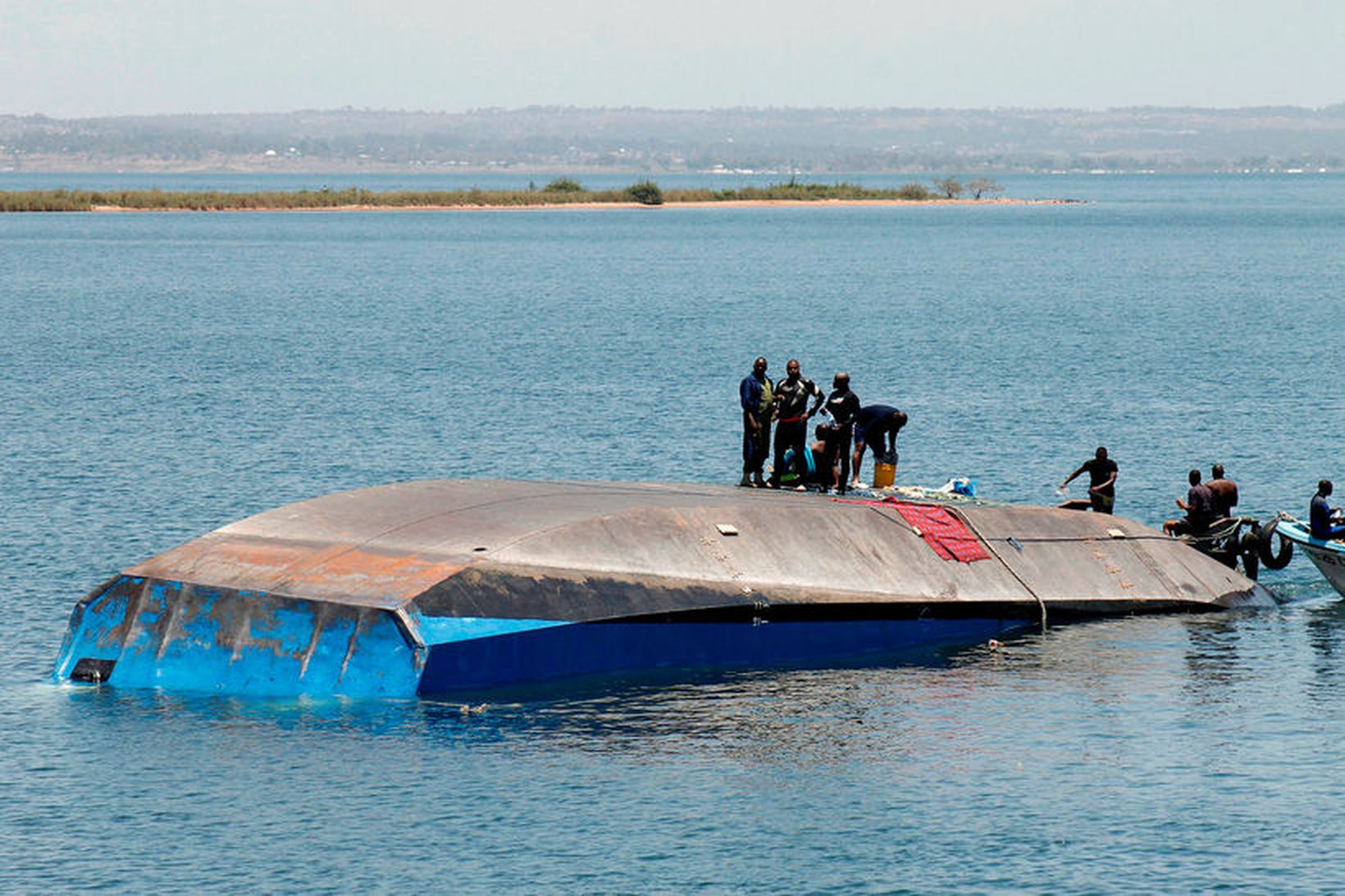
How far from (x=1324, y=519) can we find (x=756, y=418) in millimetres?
13618

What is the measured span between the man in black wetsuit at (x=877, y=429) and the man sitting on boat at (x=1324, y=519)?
965 cm

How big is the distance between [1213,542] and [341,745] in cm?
2385

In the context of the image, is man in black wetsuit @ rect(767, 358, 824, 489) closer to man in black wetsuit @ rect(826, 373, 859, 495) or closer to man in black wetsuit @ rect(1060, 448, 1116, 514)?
man in black wetsuit @ rect(826, 373, 859, 495)

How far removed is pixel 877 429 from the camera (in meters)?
41.9

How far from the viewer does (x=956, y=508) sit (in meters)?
41.7

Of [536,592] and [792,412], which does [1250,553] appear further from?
[536,592]

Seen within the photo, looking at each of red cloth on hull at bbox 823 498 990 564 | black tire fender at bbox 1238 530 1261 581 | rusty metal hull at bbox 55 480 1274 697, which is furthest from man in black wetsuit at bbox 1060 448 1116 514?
red cloth on hull at bbox 823 498 990 564

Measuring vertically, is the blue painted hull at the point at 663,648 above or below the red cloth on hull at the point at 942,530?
below

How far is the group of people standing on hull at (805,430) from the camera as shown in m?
39.7

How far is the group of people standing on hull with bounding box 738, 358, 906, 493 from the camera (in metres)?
39.7

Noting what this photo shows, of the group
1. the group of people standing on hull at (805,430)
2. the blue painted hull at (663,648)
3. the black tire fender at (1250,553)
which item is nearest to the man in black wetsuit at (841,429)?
the group of people standing on hull at (805,430)

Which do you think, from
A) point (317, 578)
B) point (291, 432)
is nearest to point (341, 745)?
point (317, 578)

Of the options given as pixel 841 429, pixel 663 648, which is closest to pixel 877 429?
pixel 841 429

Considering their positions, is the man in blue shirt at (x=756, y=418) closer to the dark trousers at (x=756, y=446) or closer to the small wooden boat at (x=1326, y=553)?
the dark trousers at (x=756, y=446)
